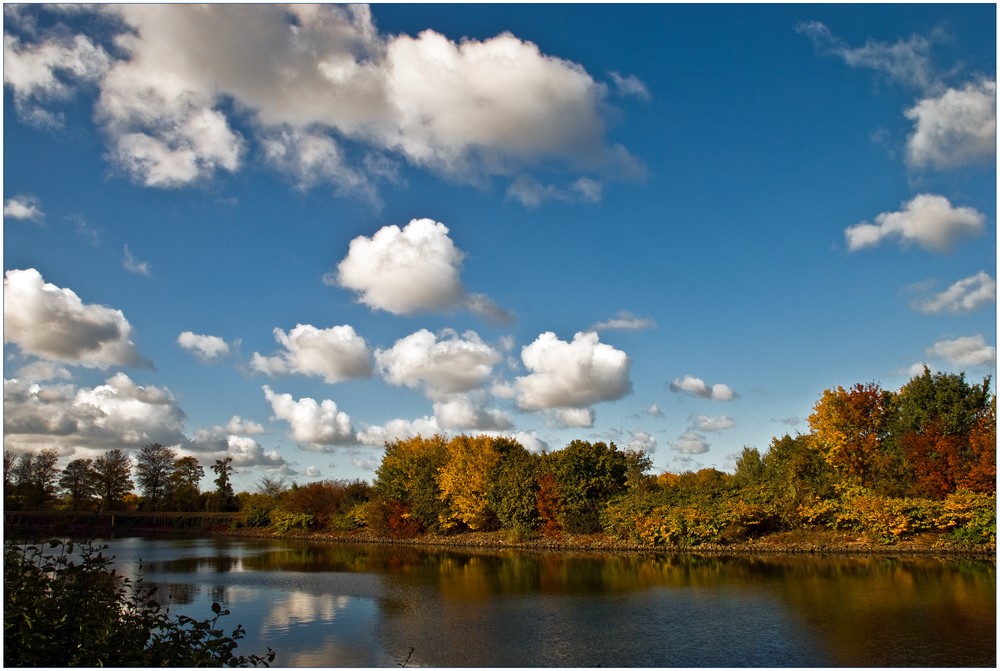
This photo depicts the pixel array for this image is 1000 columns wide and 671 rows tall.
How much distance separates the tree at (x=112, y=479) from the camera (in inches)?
3307

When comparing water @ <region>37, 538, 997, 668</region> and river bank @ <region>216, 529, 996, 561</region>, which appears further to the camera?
river bank @ <region>216, 529, 996, 561</region>

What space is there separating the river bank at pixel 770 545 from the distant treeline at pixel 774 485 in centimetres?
55

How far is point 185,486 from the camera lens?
284 ft

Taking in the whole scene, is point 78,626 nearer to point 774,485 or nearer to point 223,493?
point 774,485

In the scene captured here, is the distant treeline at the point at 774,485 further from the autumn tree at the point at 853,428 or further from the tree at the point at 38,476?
the tree at the point at 38,476

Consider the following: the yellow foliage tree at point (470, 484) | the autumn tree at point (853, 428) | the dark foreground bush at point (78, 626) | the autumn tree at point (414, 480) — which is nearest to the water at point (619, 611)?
the dark foreground bush at point (78, 626)

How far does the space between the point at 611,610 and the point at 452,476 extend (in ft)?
104

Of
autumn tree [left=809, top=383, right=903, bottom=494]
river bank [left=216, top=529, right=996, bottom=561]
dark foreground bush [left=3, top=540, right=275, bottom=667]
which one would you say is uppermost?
autumn tree [left=809, top=383, right=903, bottom=494]

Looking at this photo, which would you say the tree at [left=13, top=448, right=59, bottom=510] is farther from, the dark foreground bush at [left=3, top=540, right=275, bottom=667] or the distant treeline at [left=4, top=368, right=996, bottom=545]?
the dark foreground bush at [left=3, top=540, right=275, bottom=667]

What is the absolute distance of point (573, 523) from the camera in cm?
4241

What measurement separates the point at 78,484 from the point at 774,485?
274ft

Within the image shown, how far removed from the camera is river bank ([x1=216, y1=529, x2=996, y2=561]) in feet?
101

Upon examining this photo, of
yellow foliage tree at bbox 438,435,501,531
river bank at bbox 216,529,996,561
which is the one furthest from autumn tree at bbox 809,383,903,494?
yellow foliage tree at bbox 438,435,501,531

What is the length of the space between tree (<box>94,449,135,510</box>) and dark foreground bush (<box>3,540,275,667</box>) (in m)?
89.7
